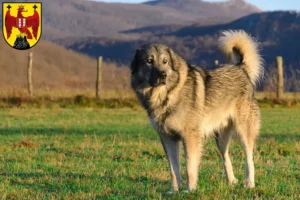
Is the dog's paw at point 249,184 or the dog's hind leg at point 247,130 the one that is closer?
the dog's paw at point 249,184

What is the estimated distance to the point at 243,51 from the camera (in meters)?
9.16

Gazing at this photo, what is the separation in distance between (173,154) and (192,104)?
0.67 metres

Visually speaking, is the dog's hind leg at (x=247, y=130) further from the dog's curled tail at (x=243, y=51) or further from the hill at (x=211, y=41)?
the hill at (x=211, y=41)

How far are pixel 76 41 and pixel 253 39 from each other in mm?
134077

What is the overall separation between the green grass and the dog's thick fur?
18.2 inches

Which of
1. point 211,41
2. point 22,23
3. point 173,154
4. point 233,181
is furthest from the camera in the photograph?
point 211,41

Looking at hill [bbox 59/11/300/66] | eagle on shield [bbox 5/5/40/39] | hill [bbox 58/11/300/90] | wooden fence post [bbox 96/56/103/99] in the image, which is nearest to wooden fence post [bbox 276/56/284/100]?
wooden fence post [bbox 96/56/103/99]

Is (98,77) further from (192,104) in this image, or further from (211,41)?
(211,41)

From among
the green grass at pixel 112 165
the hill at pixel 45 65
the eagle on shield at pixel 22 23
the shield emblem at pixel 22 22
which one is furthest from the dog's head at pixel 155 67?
the hill at pixel 45 65

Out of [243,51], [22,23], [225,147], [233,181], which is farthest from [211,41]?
[233,181]

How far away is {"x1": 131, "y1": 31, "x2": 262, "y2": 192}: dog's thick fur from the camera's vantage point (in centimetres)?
764

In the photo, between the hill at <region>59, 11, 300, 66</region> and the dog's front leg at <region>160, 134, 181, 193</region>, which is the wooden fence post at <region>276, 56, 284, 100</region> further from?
the hill at <region>59, 11, 300, 66</region>

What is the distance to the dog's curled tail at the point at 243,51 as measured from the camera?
906 cm

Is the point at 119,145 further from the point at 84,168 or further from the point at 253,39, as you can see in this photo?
the point at 253,39
